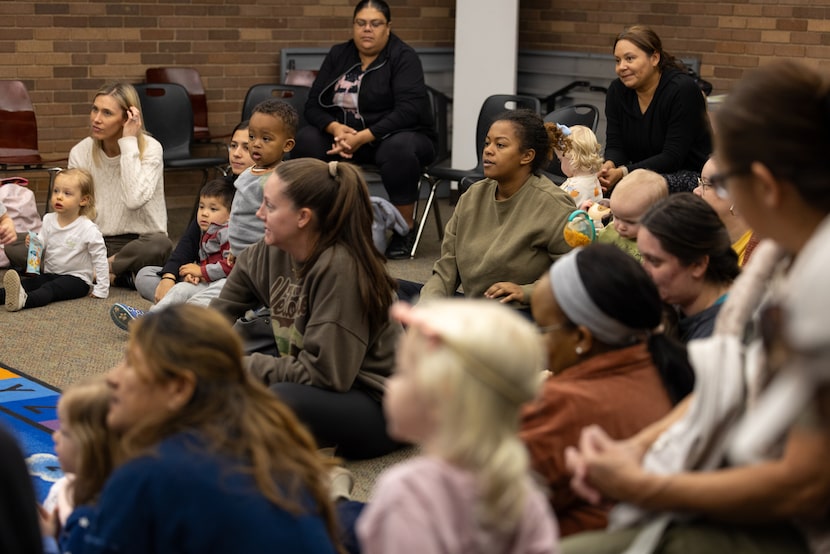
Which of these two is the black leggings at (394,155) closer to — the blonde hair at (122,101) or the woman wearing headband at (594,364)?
the blonde hair at (122,101)

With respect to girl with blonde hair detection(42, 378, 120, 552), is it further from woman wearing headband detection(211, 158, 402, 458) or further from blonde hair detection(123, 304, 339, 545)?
woman wearing headband detection(211, 158, 402, 458)

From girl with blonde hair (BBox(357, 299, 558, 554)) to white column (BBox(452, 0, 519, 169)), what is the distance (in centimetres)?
675

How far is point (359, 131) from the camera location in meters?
6.70

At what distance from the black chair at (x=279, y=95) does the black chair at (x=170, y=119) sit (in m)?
0.37

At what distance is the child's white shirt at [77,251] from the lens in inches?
219

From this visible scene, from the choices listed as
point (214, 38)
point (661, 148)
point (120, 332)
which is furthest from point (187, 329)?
point (214, 38)

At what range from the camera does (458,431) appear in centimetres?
148

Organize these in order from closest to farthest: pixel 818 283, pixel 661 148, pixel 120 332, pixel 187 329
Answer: pixel 818 283 < pixel 187 329 < pixel 120 332 < pixel 661 148

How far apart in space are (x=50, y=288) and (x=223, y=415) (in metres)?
3.82

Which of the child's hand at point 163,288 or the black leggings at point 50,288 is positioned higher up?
the child's hand at point 163,288

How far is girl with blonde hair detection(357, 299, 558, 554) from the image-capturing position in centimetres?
147

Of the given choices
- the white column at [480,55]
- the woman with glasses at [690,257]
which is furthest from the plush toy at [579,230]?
the white column at [480,55]

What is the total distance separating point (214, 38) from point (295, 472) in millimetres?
6742

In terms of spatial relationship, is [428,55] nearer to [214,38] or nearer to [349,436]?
[214,38]
